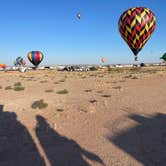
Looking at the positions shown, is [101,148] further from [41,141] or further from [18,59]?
[18,59]

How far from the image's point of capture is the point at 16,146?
326 inches

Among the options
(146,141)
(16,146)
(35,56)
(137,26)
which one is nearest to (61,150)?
(16,146)

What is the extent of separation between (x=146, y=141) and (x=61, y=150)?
2571mm

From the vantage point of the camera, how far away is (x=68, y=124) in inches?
414

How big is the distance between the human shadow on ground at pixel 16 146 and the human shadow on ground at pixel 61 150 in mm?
324

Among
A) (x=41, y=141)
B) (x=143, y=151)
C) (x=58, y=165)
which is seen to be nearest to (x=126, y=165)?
(x=143, y=151)

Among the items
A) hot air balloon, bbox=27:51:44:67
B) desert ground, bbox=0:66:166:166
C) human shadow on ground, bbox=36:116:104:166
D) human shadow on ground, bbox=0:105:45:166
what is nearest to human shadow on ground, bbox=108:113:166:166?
desert ground, bbox=0:66:166:166

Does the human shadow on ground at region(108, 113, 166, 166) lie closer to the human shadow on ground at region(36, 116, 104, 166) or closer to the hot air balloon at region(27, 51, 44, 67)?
the human shadow on ground at region(36, 116, 104, 166)

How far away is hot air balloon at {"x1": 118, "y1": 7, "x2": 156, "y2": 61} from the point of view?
93.8 feet

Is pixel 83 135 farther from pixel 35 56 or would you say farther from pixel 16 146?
pixel 35 56

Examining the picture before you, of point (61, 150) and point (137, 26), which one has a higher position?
point (137, 26)

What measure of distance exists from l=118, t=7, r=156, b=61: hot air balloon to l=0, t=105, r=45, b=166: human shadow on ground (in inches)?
805

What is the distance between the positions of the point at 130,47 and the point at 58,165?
24.6 m

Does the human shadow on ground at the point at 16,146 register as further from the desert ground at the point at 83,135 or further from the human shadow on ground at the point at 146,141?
the human shadow on ground at the point at 146,141
